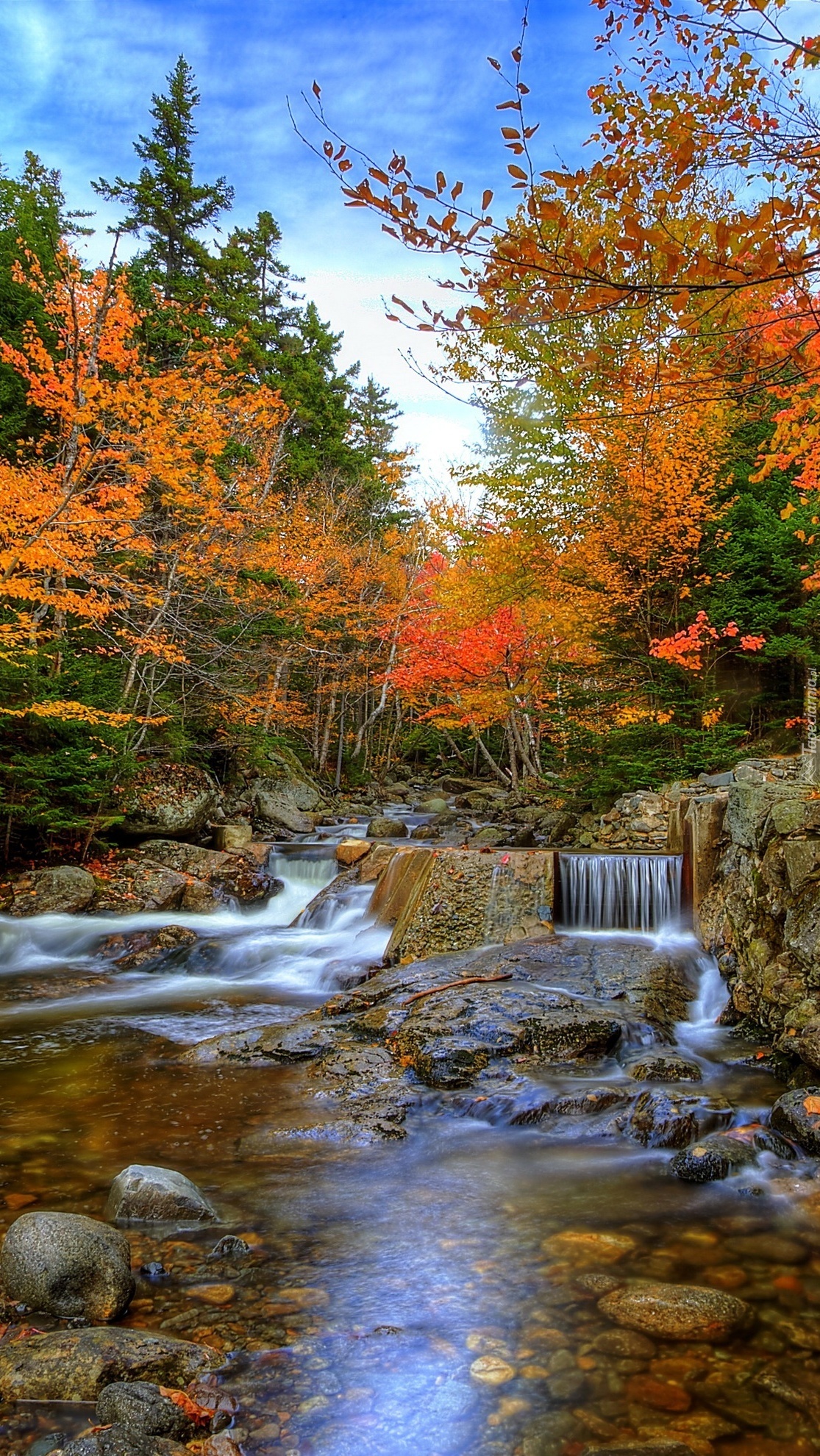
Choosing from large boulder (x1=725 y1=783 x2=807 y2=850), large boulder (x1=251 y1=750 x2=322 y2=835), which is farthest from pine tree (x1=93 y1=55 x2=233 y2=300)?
large boulder (x1=725 y1=783 x2=807 y2=850)

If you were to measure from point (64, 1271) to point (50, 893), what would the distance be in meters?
9.12

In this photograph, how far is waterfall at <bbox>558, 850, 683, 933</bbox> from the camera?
8.85 m

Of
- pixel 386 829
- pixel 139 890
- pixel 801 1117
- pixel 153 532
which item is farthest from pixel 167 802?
pixel 801 1117

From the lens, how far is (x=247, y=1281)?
3.10 meters

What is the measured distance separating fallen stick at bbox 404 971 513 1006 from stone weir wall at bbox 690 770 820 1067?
203 cm

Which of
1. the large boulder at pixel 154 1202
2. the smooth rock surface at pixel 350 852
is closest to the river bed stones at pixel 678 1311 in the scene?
the large boulder at pixel 154 1202

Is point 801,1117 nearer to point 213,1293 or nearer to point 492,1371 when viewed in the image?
point 492,1371

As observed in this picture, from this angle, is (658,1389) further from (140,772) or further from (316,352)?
(316,352)

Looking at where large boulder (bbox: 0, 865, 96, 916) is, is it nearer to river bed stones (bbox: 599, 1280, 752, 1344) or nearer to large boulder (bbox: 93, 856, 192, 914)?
large boulder (bbox: 93, 856, 192, 914)

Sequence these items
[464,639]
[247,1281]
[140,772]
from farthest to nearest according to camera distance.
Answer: [464,639] → [140,772] → [247,1281]

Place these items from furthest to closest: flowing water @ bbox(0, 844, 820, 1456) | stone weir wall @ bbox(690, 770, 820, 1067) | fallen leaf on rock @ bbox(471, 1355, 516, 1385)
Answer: stone weir wall @ bbox(690, 770, 820, 1067) < fallen leaf on rock @ bbox(471, 1355, 516, 1385) < flowing water @ bbox(0, 844, 820, 1456)

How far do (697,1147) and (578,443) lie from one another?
11.9 meters

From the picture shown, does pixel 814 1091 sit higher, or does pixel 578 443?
pixel 578 443

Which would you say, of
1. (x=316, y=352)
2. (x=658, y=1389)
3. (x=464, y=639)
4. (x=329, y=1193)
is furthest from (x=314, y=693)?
(x=658, y=1389)
